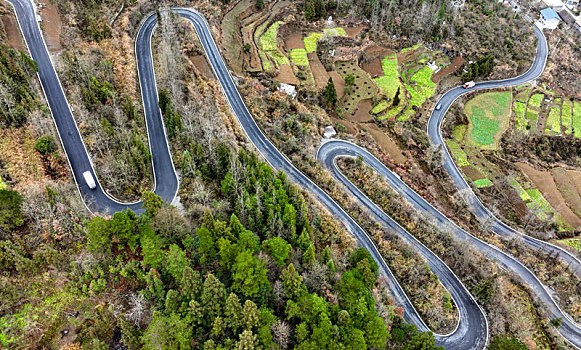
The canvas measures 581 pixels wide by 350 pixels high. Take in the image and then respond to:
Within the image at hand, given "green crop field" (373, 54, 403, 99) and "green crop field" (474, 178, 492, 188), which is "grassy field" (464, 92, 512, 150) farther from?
"green crop field" (373, 54, 403, 99)

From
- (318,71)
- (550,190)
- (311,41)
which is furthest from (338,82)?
(550,190)

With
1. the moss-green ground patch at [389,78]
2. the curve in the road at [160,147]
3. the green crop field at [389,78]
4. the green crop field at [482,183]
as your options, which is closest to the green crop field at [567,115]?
the green crop field at [482,183]

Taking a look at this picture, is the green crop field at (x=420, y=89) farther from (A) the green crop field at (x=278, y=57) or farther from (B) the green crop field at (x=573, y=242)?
(B) the green crop field at (x=573, y=242)

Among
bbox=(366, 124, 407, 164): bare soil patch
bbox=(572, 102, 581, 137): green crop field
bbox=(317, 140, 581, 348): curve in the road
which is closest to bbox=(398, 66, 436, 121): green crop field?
bbox=(366, 124, 407, 164): bare soil patch

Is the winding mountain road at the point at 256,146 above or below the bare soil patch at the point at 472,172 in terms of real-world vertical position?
above

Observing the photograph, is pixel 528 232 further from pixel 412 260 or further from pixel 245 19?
pixel 245 19

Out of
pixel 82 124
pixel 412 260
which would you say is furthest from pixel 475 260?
pixel 82 124
